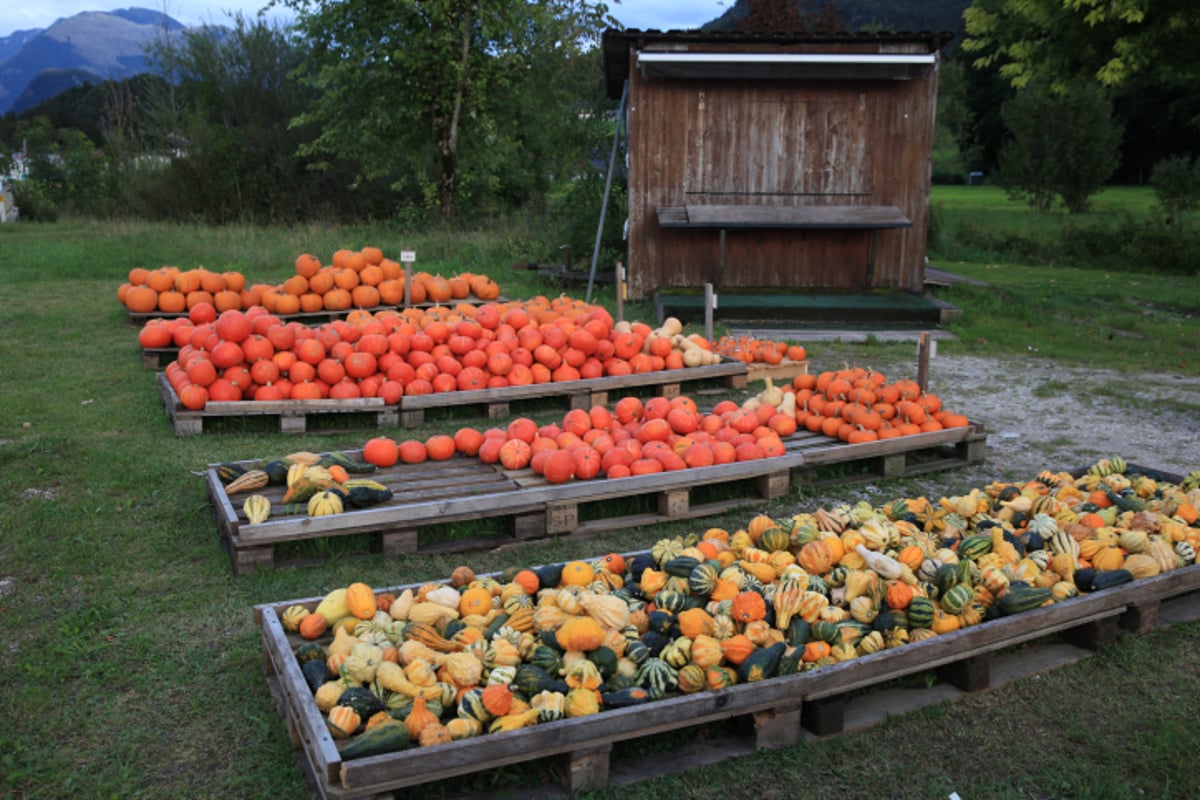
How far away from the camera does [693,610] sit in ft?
12.1

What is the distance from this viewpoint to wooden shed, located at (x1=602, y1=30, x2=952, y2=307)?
1344cm

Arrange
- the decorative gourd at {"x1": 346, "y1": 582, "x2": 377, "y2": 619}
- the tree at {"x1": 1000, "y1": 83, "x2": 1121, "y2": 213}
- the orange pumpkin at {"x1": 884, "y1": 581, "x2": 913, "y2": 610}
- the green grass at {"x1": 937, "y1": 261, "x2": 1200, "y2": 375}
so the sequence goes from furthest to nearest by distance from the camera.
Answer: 1. the tree at {"x1": 1000, "y1": 83, "x2": 1121, "y2": 213}
2. the green grass at {"x1": 937, "y1": 261, "x2": 1200, "y2": 375}
3. the orange pumpkin at {"x1": 884, "y1": 581, "x2": 913, "y2": 610}
4. the decorative gourd at {"x1": 346, "y1": 582, "x2": 377, "y2": 619}

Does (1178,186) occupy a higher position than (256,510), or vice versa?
(1178,186)

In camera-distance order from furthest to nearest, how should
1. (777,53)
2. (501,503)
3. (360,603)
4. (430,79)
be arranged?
1. (430,79)
2. (777,53)
3. (501,503)
4. (360,603)

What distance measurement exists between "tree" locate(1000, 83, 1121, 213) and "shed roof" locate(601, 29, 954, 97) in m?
15.3

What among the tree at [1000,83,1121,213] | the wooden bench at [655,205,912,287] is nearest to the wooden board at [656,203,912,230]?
the wooden bench at [655,205,912,287]

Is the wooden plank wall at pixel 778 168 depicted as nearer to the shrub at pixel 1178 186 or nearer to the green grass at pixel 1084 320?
the green grass at pixel 1084 320

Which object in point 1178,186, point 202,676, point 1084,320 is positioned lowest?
point 1084,320

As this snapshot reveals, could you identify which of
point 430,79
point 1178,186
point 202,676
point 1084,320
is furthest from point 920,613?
point 1178,186

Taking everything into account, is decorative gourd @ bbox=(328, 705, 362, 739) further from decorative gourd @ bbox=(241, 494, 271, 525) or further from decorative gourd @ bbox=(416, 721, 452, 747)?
decorative gourd @ bbox=(241, 494, 271, 525)

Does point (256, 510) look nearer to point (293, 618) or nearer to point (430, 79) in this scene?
point (293, 618)

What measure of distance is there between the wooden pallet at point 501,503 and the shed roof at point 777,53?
A: 811 cm

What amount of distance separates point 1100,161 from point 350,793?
29.7 m

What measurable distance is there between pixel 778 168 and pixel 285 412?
9.04 m
